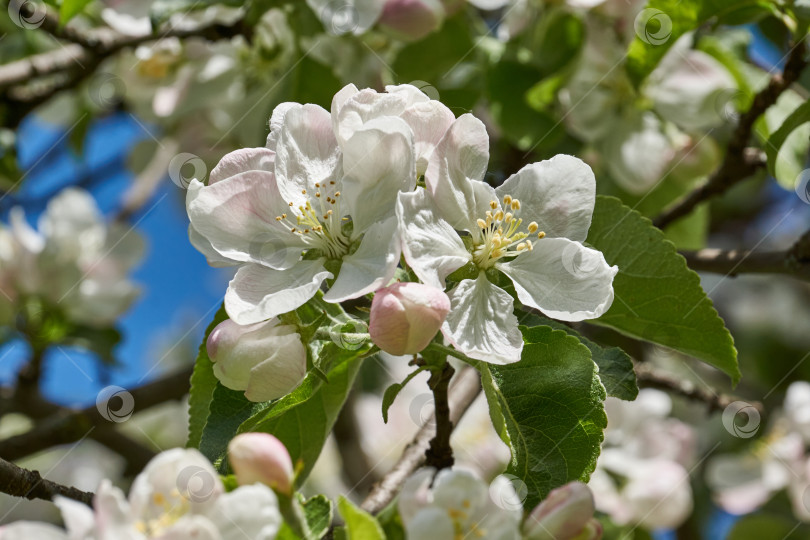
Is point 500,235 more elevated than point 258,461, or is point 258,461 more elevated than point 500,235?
point 500,235

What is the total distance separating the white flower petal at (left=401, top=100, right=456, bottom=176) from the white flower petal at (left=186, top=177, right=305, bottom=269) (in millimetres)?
169

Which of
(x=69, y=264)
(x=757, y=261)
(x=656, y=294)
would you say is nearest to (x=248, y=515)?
(x=656, y=294)

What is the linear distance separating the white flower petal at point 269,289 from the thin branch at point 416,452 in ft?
1.30

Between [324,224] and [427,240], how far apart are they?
0.49 feet

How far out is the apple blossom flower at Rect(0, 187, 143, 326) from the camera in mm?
2234

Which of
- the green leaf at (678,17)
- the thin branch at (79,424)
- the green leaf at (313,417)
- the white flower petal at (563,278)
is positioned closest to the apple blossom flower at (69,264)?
the thin branch at (79,424)

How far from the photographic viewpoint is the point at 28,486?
0.97 m

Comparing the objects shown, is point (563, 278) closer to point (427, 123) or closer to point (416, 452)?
point (427, 123)

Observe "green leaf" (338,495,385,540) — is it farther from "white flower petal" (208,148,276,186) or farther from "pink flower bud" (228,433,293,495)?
"white flower petal" (208,148,276,186)

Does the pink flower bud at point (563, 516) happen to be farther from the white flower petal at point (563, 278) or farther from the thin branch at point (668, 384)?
the thin branch at point (668, 384)

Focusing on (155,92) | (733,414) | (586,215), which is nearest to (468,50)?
(155,92)

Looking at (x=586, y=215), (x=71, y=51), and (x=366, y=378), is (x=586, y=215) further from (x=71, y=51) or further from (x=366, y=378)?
(x=366, y=378)

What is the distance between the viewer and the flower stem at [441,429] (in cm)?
111

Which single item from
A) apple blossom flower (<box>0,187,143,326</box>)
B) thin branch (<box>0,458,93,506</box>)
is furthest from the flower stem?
apple blossom flower (<box>0,187,143,326</box>)
